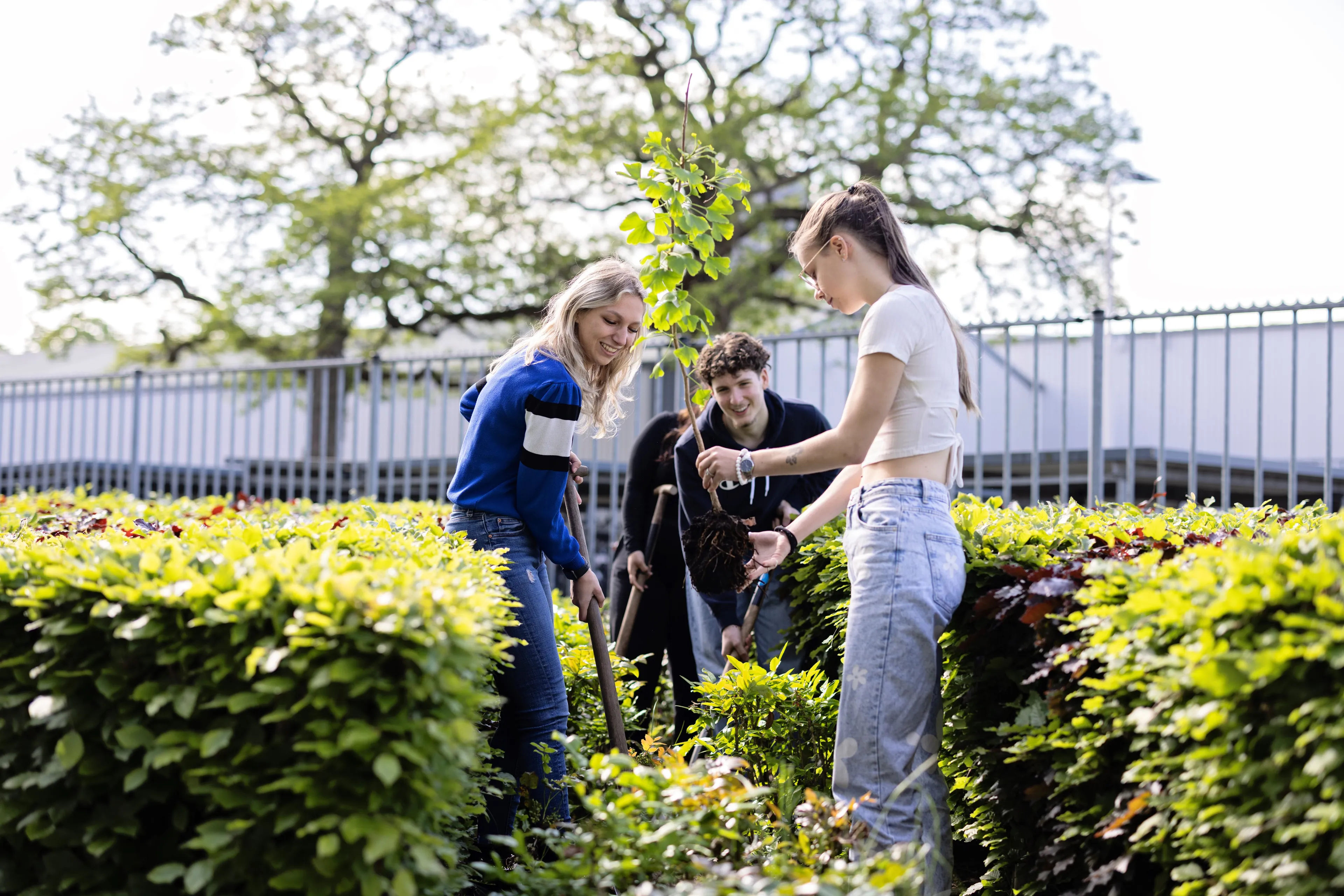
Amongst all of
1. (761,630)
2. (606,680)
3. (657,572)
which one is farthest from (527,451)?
(657,572)

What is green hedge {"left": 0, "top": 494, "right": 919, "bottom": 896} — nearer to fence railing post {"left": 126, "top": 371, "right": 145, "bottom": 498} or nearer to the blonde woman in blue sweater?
the blonde woman in blue sweater

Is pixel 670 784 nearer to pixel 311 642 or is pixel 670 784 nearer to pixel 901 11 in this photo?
pixel 311 642

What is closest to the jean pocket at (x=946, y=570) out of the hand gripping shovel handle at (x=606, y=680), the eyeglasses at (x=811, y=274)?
the eyeglasses at (x=811, y=274)

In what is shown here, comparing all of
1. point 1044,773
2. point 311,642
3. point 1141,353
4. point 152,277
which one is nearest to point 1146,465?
point 1141,353

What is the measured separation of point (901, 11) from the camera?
1566 cm

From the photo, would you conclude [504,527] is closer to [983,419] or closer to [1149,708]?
[1149,708]

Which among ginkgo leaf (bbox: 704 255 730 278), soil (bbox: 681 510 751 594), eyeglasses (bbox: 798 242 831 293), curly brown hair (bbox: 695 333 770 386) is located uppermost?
ginkgo leaf (bbox: 704 255 730 278)

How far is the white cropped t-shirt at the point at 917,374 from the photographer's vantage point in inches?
104

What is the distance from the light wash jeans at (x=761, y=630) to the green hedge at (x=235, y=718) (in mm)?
1924

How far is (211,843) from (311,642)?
412 mm

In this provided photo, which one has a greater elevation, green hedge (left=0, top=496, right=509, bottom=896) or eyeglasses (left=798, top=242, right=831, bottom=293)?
eyeglasses (left=798, top=242, right=831, bottom=293)

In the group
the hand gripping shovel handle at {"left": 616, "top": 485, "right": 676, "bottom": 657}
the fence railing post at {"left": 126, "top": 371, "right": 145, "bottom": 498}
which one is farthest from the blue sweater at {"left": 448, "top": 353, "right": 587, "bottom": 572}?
the fence railing post at {"left": 126, "top": 371, "right": 145, "bottom": 498}

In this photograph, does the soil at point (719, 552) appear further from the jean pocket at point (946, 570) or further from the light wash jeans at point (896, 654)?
the jean pocket at point (946, 570)

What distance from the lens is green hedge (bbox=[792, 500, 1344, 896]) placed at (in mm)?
1791
